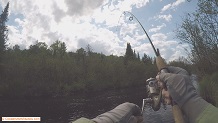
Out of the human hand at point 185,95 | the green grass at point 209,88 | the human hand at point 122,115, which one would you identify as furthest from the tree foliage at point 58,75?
the human hand at point 185,95

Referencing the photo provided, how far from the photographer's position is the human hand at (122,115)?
2.06 metres

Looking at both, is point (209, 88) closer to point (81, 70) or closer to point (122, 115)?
point (122, 115)

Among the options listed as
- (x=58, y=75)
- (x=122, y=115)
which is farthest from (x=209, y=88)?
(x=58, y=75)

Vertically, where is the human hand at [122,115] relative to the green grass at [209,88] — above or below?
above

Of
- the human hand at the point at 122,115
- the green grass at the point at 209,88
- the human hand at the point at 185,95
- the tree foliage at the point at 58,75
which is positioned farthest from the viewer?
the tree foliage at the point at 58,75

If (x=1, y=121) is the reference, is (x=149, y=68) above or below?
above

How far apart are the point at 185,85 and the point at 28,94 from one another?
4821cm

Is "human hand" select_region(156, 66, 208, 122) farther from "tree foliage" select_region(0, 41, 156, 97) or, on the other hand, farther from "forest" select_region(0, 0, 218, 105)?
"tree foliage" select_region(0, 41, 156, 97)

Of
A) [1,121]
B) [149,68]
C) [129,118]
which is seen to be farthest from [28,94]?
[149,68]

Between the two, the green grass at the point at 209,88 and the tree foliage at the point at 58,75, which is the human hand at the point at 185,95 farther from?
the tree foliage at the point at 58,75

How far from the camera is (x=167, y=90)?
212 centimetres

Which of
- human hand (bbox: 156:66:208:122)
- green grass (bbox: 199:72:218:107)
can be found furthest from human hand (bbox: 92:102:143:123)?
green grass (bbox: 199:72:218:107)

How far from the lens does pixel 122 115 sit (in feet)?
7.44

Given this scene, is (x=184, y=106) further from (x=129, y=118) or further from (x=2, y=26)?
(x=2, y=26)
